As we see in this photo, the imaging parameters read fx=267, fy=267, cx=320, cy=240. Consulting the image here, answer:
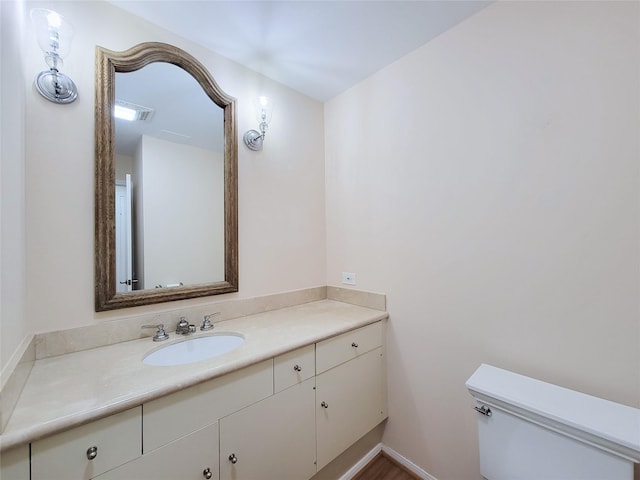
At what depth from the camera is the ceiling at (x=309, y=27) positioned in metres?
1.30

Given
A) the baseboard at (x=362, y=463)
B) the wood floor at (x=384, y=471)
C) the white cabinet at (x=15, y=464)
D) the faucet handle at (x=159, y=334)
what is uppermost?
the faucet handle at (x=159, y=334)

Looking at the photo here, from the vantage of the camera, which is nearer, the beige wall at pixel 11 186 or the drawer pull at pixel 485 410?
the beige wall at pixel 11 186

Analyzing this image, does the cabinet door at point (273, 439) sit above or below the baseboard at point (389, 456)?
above

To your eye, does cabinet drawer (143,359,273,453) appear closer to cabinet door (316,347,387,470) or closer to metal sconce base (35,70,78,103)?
cabinet door (316,347,387,470)

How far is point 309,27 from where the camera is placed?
4.71 ft

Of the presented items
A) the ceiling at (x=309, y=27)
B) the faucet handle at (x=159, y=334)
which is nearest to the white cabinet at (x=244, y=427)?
the faucet handle at (x=159, y=334)

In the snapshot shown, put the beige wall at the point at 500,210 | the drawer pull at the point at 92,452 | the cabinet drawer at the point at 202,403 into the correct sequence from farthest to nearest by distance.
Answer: the beige wall at the point at 500,210 → the cabinet drawer at the point at 202,403 → the drawer pull at the point at 92,452

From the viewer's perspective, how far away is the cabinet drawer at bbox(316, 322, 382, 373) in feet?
4.43

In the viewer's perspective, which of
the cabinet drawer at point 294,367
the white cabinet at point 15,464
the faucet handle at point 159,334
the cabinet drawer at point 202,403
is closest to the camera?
the white cabinet at point 15,464

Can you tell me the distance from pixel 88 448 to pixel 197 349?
60 centimetres

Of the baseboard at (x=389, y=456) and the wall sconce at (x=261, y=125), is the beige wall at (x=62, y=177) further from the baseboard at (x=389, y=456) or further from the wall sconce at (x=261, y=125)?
the baseboard at (x=389, y=456)

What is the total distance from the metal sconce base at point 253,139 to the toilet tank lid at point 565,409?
1.75 meters

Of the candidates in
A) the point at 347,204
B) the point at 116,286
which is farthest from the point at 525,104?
the point at 116,286

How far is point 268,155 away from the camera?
1.84 m
